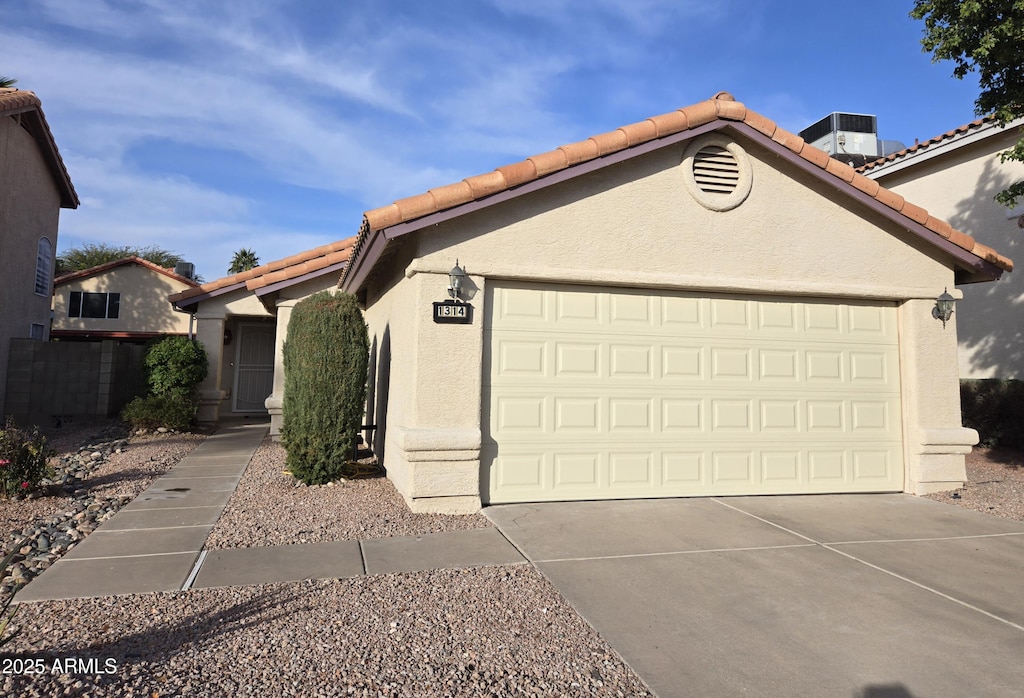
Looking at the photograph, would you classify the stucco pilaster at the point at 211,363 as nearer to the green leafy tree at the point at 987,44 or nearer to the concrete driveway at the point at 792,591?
the concrete driveway at the point at 792,591

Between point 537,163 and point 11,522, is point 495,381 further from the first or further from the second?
point 11,522

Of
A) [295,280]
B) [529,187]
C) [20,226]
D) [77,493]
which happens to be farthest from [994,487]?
[20,226]

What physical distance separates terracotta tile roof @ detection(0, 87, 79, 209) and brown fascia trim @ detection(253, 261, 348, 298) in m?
6.80

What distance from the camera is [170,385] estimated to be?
12.8 m

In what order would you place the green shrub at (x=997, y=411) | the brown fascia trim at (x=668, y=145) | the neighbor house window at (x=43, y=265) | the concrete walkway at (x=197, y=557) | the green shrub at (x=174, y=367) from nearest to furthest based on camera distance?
the concrete walkway at (x=197, y=557) → the brown fascia trim at (x=668, y=145) → the green shrub at (x=997, y=411) → the green shrub at (x=174, y=367) → the neighbor house window at (x=43, y=265)

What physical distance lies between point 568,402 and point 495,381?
2.74ft

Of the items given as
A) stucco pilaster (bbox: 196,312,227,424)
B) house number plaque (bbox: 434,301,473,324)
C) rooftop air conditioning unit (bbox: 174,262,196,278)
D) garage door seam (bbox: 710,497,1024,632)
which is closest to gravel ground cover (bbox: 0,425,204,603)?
stucco pilaster (bbox: 196,312,227,424)

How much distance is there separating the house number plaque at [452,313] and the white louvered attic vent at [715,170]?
3.10 metres

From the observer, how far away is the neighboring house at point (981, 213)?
11.7 m

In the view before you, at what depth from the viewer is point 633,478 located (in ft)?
22.5

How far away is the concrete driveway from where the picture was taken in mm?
3180

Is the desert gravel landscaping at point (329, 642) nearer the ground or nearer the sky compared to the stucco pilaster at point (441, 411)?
nearer the ground

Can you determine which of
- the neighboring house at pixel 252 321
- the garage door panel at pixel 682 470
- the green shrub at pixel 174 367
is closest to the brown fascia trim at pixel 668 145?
the garage door panel at pixel 682 470

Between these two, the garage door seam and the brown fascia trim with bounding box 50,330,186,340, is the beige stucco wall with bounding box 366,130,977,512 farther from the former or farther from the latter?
the brown fascia trim with bounding box 50,330,186,340
